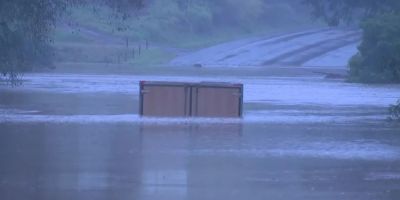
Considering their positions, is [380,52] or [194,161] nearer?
[194,161]

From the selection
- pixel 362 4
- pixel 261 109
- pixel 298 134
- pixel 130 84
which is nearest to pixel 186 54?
pixel 362 4

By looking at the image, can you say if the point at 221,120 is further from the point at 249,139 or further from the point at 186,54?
the point at 186,54

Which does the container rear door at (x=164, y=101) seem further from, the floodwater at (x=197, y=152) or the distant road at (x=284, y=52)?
the distant road at (x=284, y=52)

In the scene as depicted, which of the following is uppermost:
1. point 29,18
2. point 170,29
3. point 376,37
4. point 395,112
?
point 29,18

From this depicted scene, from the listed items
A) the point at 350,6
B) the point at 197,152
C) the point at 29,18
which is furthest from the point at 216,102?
the point at 350,6

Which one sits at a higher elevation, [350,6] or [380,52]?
[350,6]

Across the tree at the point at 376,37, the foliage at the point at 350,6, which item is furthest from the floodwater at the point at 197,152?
the foliage at the point at 350,6

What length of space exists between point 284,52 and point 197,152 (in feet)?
212

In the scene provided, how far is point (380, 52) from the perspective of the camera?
2223 inches

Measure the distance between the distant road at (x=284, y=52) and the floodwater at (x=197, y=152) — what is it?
43.0m

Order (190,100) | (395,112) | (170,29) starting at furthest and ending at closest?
(170,29)
(190,100)
(395,112)

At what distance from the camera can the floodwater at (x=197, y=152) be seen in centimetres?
1612

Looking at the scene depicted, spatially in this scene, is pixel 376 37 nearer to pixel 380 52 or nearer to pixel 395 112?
pixel 380 52

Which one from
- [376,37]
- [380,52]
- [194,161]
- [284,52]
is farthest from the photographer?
[284,52]
